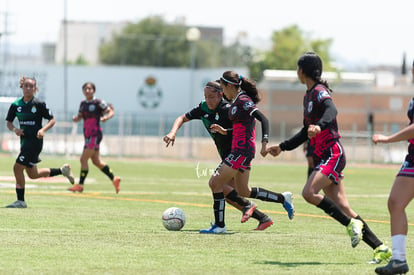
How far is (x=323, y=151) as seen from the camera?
34.1ft

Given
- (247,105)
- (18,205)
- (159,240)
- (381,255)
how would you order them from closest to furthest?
(381,255), (159,240), (247,105), (18,205)

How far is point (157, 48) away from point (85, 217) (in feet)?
278

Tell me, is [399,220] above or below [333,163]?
below

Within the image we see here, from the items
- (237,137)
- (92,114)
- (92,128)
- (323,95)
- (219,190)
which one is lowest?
(92,128)

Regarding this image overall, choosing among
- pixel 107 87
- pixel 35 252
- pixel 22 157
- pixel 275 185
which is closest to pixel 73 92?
pixel 107 87

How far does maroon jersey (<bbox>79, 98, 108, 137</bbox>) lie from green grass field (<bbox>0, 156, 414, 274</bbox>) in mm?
1798

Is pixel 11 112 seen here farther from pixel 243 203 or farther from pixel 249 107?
pixel 249 107

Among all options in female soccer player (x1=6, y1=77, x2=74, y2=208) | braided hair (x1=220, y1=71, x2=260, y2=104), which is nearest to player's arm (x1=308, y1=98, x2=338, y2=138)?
braided hair (x1=220, y1=71, x2=260, y2=104)

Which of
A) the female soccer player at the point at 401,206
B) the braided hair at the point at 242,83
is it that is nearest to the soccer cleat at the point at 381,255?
the female soccer player at the point at 401,206

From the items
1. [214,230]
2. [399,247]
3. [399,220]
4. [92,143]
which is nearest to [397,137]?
[399,220]

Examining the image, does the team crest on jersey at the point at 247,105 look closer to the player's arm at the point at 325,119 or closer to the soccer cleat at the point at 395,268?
the player's arm at the point at 325,119

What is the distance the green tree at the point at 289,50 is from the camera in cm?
9338

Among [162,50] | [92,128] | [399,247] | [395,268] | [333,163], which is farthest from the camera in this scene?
[162,50]

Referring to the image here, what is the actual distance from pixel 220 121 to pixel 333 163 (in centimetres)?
325
